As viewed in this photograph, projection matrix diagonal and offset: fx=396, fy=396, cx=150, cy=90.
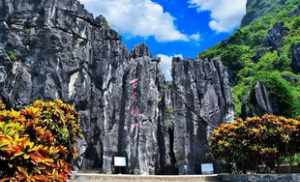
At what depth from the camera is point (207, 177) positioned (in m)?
27.9

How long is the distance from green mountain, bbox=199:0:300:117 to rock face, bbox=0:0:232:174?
5.10m

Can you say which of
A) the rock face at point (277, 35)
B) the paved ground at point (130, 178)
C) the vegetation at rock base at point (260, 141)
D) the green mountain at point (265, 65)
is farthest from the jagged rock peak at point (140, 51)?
the rock face at point (277, 35)

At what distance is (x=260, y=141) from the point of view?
27.9 meters

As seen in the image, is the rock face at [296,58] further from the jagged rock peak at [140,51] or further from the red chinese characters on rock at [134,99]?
the red chinese characters on rock at [134,99]

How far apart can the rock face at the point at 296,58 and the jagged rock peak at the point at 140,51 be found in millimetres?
31001

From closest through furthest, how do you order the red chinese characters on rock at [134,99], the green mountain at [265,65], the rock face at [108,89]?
1. the rock face at [108,89]
2. the red chinese characters on rock at [134,99]
3. the green mountain at [265,65]

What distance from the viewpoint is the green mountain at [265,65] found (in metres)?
44.3

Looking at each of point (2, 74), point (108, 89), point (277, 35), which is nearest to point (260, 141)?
point (108, 89)

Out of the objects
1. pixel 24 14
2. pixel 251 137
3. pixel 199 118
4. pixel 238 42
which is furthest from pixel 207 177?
pixel 238 42

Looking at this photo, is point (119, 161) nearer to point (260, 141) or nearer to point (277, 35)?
point (260, 141)

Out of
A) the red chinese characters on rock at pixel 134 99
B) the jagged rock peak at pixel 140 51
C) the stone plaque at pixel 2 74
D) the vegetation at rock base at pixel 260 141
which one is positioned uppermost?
the jagged rock peak at pixel 140 51

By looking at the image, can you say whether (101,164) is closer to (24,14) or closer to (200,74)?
(200,74)

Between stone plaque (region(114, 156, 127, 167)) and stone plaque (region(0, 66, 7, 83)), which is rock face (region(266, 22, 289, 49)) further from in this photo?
stone plaque (region(0, 66, 7, 83))

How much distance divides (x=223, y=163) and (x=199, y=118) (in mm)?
5527
